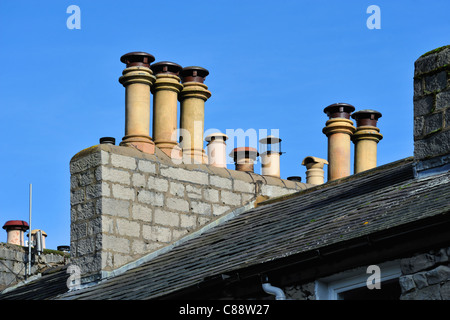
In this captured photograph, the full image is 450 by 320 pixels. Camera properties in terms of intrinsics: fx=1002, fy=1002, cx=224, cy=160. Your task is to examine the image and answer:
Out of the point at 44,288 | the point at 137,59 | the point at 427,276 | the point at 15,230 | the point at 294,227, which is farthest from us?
the point at 15,230

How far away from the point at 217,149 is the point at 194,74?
3.65 ft

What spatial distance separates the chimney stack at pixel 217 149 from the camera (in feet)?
46.4

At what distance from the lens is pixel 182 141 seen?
13844 millimetres

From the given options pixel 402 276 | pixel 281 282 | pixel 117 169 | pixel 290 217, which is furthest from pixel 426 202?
pixel 117 169

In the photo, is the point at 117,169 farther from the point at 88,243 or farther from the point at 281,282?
the point at 281,282

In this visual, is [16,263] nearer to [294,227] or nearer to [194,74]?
[194,74]

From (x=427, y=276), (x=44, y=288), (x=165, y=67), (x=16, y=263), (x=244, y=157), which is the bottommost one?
(x=427, y=276)

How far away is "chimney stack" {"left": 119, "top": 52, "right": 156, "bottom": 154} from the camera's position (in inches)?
520

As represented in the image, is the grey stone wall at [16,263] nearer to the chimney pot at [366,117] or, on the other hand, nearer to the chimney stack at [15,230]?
the chimney stack at [15,230]

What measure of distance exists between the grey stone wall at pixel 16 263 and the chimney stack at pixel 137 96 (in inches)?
210

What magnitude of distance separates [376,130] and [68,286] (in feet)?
18.4

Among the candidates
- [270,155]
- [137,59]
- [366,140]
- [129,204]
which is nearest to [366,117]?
[366,140]

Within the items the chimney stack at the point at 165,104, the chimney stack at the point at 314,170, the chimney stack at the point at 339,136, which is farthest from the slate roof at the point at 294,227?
the chimney stack at the point at 314,170

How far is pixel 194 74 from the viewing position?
46.2ft
